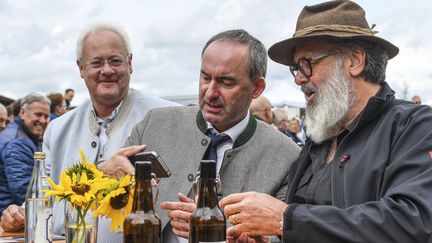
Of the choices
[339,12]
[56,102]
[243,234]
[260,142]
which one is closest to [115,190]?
[243,234]

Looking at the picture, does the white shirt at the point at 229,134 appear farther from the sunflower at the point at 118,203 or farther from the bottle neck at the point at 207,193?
the bottle neck at the point at 207,193

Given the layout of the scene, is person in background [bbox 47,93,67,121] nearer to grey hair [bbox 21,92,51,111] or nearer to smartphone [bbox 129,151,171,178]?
grey hair [bbox 21,92,51,111]

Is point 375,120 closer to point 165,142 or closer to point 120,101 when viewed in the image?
point 165,142

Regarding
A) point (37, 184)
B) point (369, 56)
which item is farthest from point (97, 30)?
point (369, 56)

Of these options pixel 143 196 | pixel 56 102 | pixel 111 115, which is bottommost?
pixel 143 196

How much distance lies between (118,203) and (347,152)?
1.01 meters

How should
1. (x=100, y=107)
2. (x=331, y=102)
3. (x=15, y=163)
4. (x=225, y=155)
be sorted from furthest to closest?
1. (x=15, y=163)
2. (x=100, y=107)
3. (x=225, y=155)
4. (x=331, y=102)

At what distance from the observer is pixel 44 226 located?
2307 mm

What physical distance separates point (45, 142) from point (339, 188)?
79.8 inches

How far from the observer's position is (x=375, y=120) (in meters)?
2.45

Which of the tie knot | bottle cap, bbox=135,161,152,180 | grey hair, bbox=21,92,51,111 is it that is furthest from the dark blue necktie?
grey hair, bbox=21,92,51,111

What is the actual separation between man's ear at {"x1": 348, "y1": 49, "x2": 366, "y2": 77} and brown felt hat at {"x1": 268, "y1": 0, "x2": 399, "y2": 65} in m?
0.07

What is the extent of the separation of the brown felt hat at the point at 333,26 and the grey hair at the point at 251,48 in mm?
121

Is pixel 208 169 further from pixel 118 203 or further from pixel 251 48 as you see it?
pixel 251 48
